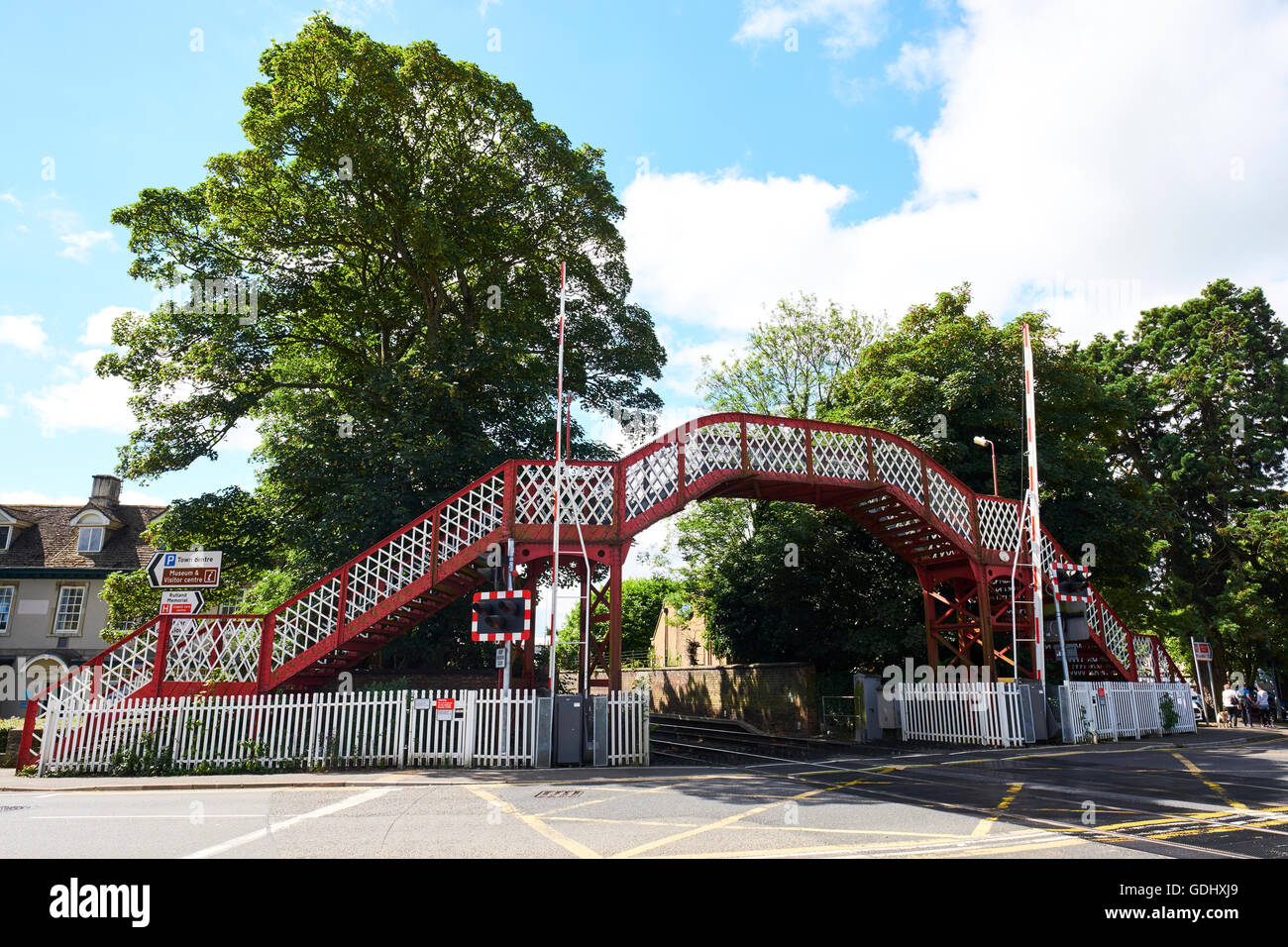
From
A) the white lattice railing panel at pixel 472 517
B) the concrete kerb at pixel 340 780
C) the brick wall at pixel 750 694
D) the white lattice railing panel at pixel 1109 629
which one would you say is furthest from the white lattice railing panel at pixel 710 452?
the white lattice railing panel at pixel 1109 629

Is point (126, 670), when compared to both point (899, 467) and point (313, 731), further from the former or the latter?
point (899, 467)

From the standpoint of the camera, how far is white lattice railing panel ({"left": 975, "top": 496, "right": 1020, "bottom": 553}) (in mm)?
19344

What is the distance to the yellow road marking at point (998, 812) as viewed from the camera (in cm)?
754

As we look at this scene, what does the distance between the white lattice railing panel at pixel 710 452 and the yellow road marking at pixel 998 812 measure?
312 inches

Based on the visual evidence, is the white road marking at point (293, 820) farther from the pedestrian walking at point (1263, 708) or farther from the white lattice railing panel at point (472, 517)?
the pedestrian walking at point (1263, 708)

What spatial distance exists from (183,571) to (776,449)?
11.7 metres

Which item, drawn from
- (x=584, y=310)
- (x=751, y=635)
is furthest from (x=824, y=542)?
(x=584, y=310)

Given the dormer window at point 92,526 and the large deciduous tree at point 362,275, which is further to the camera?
the dormer window at point 92,526

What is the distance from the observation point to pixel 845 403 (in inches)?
1072

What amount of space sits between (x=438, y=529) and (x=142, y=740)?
6.01m

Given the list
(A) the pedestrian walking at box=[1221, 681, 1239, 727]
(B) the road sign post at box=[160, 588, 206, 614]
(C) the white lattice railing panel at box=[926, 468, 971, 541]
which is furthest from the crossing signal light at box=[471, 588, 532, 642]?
(A) the pedestrian walking at box=[1221, 681, 1239, 727]

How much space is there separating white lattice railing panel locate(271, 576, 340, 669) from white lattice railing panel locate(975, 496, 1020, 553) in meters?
14.7

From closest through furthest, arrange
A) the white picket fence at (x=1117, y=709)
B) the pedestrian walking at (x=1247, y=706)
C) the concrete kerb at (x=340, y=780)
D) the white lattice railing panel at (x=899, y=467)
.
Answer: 1. the concrete kerb at (x=340, y=780)
2. the white picket fence at (x=1117, y=709)
3. the white lattice railing panel at (x=899, y=467)
4. the pedestrian walking at (x=1247, y=706)
